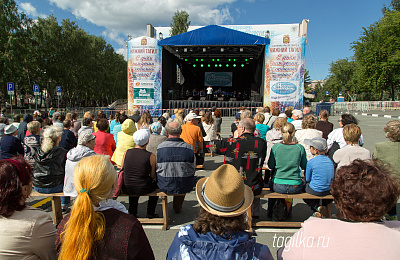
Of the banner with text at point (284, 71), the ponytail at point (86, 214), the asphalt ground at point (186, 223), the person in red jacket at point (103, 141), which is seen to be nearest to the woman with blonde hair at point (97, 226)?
the ponytail at point (86, 214)

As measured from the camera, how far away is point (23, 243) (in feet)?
4.82

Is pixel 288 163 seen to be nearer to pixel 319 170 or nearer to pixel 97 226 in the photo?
pixel 319 170

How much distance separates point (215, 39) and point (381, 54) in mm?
27216

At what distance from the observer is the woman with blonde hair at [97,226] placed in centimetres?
133

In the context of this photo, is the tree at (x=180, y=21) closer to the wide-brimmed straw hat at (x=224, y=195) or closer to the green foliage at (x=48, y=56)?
the green foliage at (x=48, y=56)

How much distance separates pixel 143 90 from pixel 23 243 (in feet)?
60.5

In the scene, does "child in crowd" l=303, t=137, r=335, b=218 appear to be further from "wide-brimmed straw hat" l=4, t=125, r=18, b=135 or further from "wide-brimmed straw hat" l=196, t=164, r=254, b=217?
"wide-brimmed straw hat" l=4, t=125, r=18, b=135

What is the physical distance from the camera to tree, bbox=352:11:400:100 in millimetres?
31547

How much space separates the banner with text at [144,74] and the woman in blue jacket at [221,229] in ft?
60.5

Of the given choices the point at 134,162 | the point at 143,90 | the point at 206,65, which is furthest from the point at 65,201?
the point at 206,65

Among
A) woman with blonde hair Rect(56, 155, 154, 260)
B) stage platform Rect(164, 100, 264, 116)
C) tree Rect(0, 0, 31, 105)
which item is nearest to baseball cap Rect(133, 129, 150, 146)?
woman with blonde hair Rect(56, 155, 154, 260)

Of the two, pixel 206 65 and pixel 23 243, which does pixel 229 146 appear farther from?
pixel 206 65

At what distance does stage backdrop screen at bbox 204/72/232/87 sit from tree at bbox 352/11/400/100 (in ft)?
67.6

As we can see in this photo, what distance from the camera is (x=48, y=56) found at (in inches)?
1207
